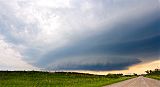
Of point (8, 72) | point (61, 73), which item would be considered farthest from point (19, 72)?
point (61, 73)

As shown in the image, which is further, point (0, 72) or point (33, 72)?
point (33, 72)

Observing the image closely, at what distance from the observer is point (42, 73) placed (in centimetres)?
10938

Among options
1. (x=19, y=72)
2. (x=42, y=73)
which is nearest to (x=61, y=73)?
(x=42, y=73)

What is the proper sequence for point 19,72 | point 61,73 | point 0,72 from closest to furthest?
point 0,72
point 19,72
point 61,73

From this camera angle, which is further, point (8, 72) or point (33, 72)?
point (33, 72)

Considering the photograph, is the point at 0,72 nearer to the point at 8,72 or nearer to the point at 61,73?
the point at 8,72

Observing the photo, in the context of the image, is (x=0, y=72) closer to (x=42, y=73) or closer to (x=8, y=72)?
(x=8, y=72)

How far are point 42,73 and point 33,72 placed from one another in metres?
5.33

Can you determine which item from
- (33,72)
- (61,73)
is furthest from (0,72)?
(61,73)

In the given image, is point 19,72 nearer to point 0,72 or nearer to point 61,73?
point 0,72

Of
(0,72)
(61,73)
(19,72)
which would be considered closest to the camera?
(0,72)

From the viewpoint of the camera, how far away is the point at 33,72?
344 feet

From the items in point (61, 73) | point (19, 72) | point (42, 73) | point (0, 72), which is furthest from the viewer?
point (61, 73)

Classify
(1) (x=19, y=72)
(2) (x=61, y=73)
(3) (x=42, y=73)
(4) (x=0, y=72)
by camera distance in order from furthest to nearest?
(2) (x=61, y=73), (3) (x=42, y=73), (1) (x=19, y=72), (4) (x=0, y=72)
